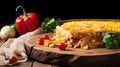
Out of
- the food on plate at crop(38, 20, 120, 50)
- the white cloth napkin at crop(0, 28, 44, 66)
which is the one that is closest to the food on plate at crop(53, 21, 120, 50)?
the food on plate at crop(38, 20, 120, 50)

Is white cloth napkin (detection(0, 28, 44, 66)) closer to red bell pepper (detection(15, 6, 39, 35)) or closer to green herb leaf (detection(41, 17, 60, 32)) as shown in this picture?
green herb leaf (detection(41, 17, 60, 32))

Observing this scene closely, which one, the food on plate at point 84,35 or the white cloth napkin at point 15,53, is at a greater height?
the food on plate at point 84,35

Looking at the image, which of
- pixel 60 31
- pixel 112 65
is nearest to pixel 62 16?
pixel 60 31

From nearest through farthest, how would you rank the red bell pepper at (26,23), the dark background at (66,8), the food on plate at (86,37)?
the food on plate at (86,37) → the red bell pepper at (26,23) → the dark background at (66,8)

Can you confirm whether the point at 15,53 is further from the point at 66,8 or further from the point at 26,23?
the point at 66,8

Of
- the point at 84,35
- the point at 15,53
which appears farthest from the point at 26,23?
the point at 84,35

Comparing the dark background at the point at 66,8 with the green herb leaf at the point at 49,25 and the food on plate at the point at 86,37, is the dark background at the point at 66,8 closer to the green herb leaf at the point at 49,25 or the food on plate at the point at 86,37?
the green herb leaf at the point at 49,25

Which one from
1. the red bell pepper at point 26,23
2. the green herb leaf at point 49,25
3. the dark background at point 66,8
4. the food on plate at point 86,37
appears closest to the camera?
the food on plate at point 86,37

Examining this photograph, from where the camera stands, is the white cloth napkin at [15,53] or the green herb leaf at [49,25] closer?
the white cloth napkin at [15,53]

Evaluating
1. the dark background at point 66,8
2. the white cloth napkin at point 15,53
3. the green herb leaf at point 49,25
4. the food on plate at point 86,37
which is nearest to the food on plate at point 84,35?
the food on plate at point 86,37

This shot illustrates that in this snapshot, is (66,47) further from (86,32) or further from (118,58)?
(118,58)
